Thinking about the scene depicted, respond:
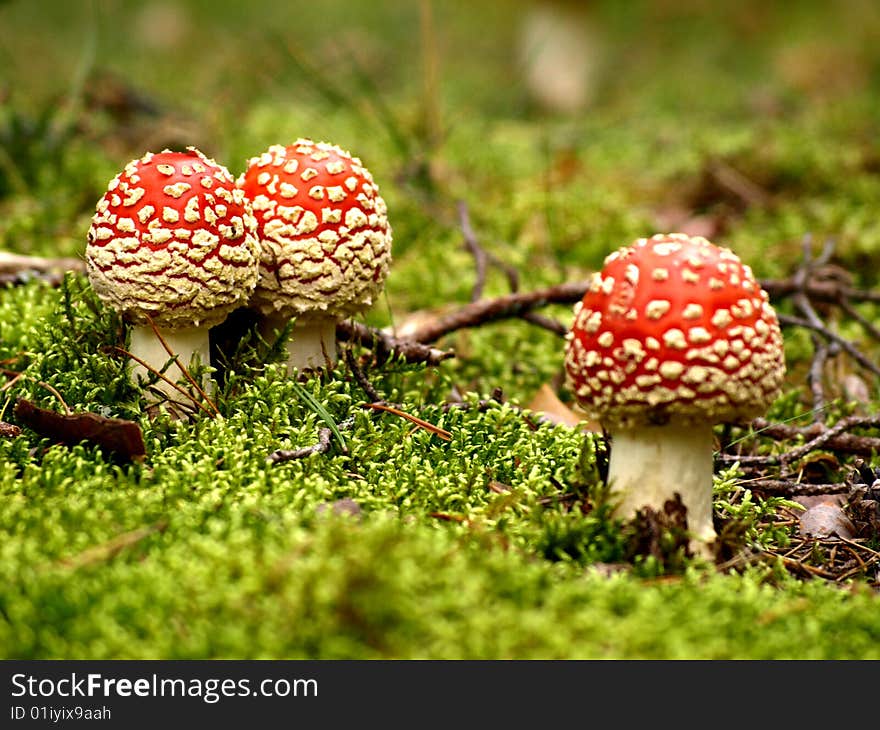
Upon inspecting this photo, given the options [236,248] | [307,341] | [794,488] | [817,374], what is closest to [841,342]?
[817,374]

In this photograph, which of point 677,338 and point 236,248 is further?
point 236,248

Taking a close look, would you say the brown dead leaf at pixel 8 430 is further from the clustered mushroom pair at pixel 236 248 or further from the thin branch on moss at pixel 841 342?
the thin branch on moss at pixel 841 342

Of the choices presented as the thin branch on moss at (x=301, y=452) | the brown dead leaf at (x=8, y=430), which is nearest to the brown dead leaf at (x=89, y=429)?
the brown dead leaf at (x=8, y=430)

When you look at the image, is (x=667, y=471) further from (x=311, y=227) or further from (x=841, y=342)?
(x=841, y=342)

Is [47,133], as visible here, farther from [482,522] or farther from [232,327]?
[482,522]

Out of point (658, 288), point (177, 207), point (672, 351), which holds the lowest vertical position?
point (672, 351)

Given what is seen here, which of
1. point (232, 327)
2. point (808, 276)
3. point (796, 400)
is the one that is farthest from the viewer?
point (808, 276)
